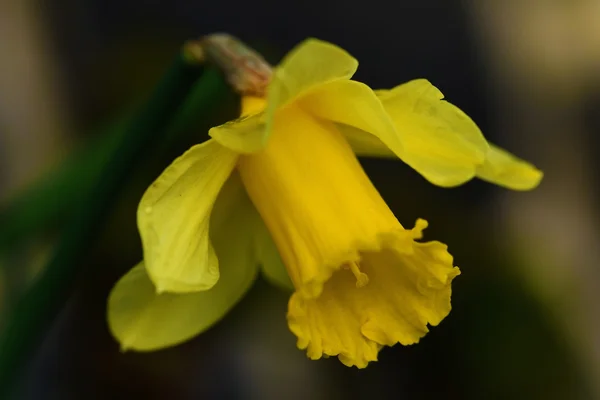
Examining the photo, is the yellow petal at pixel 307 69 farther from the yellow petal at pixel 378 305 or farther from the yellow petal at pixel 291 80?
the yellow petal at pixel 378 305

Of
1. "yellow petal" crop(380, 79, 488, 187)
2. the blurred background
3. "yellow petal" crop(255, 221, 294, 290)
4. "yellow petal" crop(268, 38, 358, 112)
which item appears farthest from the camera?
the blurred background

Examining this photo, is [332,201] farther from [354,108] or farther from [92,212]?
[92,212]

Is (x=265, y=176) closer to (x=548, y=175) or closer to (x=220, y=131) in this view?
(x=220, y=131)

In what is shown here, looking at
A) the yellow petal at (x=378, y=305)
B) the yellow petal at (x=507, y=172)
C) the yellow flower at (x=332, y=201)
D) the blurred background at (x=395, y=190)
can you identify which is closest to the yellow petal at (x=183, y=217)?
the yellow flower at (x=332, y=201)

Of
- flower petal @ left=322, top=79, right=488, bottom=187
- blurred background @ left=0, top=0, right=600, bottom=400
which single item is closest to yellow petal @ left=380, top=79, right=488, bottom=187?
flower petal @ left=322, top=79, right=488, bottom=187

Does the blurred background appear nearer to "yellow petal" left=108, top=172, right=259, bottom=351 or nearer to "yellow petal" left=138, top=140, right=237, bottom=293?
"yellow petal" left=108, top=172, right=259, bottom=351

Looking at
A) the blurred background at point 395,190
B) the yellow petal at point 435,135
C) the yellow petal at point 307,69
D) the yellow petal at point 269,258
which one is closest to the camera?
the yellow petal at point 307,69

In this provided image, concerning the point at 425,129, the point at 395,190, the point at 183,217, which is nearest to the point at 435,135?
the point at 425,129

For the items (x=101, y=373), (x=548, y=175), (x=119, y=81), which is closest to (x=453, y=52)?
(x=548, y=175)
